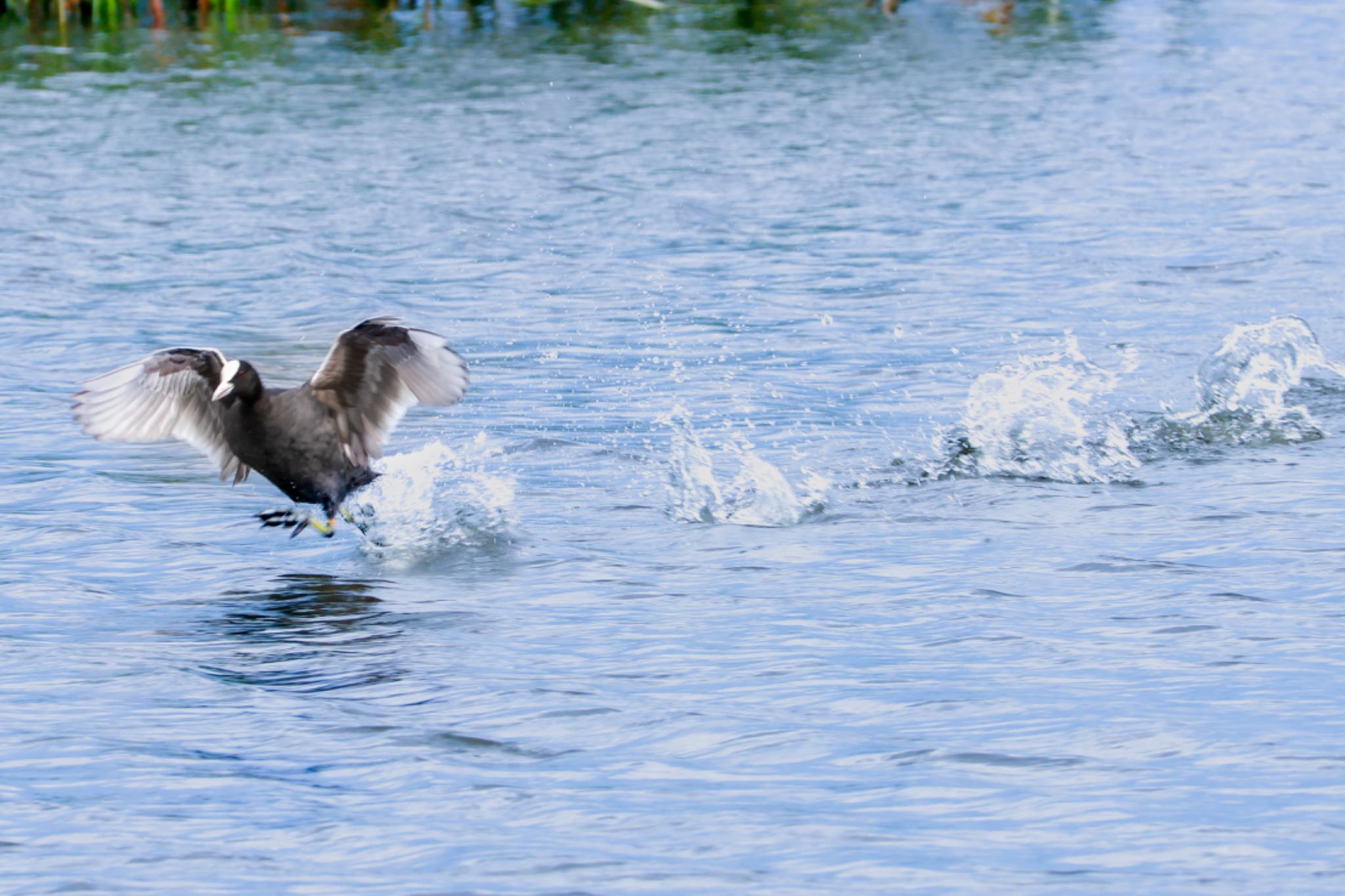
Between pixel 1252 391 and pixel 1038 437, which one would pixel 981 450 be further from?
pixel 1252 391

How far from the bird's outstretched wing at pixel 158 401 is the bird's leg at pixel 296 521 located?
1.03 ft

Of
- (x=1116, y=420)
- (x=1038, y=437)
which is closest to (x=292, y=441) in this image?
(x=1038, y=437)

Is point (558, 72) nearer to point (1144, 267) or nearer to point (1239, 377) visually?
point (1144, 267)

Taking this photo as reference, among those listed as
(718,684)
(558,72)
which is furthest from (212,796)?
(558,72)

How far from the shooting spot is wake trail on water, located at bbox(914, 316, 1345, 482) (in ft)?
33.3

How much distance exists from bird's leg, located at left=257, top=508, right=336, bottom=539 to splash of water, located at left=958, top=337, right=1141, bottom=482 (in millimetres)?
3309

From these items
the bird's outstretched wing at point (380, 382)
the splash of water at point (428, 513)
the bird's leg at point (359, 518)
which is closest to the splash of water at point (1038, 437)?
the splash of water at point (428, 513)

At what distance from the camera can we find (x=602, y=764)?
6.37 m

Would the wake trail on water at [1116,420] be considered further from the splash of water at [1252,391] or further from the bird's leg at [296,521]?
the bird's leg at [296,521]

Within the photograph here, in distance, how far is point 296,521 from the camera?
9.02 metres

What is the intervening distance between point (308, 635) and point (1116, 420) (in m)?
5.17

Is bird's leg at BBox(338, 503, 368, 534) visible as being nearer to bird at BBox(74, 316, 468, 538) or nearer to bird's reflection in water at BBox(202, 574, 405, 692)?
bird at BBox(74, 316, 468, 538)

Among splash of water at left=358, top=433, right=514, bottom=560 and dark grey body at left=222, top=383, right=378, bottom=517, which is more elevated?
dark grey body at left=222, top=383, right=378, bottom=517

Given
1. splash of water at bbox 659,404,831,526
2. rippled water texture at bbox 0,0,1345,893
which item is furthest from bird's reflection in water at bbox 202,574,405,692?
splash of water at bbox 659,404,831,526
